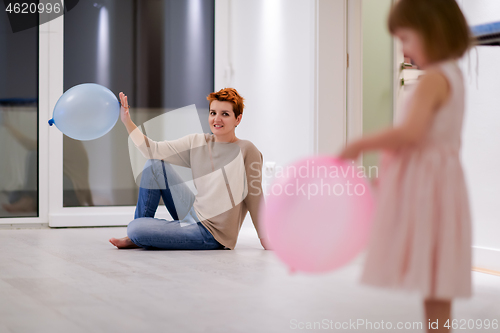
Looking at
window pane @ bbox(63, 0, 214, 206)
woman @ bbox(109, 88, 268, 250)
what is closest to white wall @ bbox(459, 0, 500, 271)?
woman @ bbox(109, 88, 268, 250)

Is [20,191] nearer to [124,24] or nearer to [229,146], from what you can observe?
[124,24]

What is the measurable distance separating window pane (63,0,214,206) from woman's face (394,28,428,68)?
9.62ft

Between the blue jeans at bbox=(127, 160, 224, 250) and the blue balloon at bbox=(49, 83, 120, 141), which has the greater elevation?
the blue balloon at bbox=(49, 83, 120, 141)

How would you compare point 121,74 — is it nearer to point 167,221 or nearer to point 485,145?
point 167,221

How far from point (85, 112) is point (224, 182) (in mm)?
713

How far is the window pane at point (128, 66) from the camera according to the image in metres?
3.58

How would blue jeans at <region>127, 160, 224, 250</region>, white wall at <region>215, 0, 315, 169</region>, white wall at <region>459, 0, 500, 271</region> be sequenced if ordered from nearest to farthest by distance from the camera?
white wall at <region>459, 0, 500, 271</region> → blue jeans at <region>127, 160, 224, 250</region> → white wall at <region>215, 0, 315, 169</region>

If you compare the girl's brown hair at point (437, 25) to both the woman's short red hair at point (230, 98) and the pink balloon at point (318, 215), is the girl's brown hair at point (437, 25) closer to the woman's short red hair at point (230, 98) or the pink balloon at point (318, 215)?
the pink balloon at point (318, 215)

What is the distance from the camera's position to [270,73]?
343 centimetres

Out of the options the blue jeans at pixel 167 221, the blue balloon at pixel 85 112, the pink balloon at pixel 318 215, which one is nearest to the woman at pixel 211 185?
the blue jeans at pixel 167 221

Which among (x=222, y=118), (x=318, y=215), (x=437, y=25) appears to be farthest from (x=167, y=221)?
(x=437, y=25)

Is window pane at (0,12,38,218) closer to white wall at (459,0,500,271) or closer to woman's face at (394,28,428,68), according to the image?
white wall at (459,0,500,271)

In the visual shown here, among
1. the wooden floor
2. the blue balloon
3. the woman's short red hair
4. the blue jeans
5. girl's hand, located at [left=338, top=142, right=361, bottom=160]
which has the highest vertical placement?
the woman's short red hair

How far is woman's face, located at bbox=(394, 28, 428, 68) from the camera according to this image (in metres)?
0.96
